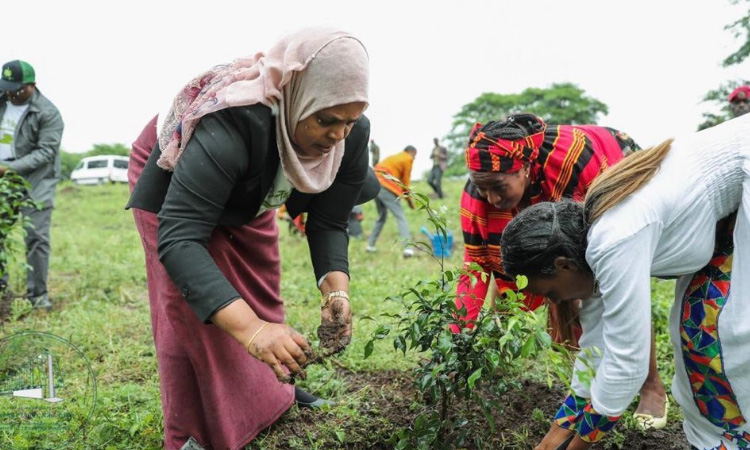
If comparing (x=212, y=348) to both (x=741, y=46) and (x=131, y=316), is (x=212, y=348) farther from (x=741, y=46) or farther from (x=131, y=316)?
(x=741, y=46)

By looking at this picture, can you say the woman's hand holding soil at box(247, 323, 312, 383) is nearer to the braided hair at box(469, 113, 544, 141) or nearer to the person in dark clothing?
the braided hair at box(469, 113, 544, 141)

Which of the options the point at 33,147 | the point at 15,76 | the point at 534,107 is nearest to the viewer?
the point at 15,76

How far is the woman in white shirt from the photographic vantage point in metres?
1.52

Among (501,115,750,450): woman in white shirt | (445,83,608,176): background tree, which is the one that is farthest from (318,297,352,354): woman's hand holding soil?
(445,83,608,176): background tree

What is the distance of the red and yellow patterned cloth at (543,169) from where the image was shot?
96.4 inches

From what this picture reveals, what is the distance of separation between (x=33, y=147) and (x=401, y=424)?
136 inches

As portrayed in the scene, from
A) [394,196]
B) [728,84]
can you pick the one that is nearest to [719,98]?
[728,84]

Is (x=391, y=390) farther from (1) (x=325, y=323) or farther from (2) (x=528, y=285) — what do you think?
(2) (x=528, y=285)

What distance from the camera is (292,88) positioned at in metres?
1.84

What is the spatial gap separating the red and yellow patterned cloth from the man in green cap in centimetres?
317

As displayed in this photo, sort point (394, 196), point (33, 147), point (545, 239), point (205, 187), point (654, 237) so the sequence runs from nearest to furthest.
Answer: point (654, 237) < point (545, 239) < point (205, 187) < point (33, 147) < point (394, 196)

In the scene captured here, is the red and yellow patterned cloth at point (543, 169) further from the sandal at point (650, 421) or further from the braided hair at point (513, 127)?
the sandal at point (650, 421)

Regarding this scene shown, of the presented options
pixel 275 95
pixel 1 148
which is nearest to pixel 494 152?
pixel 275 95

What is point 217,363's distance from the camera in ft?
7.50
